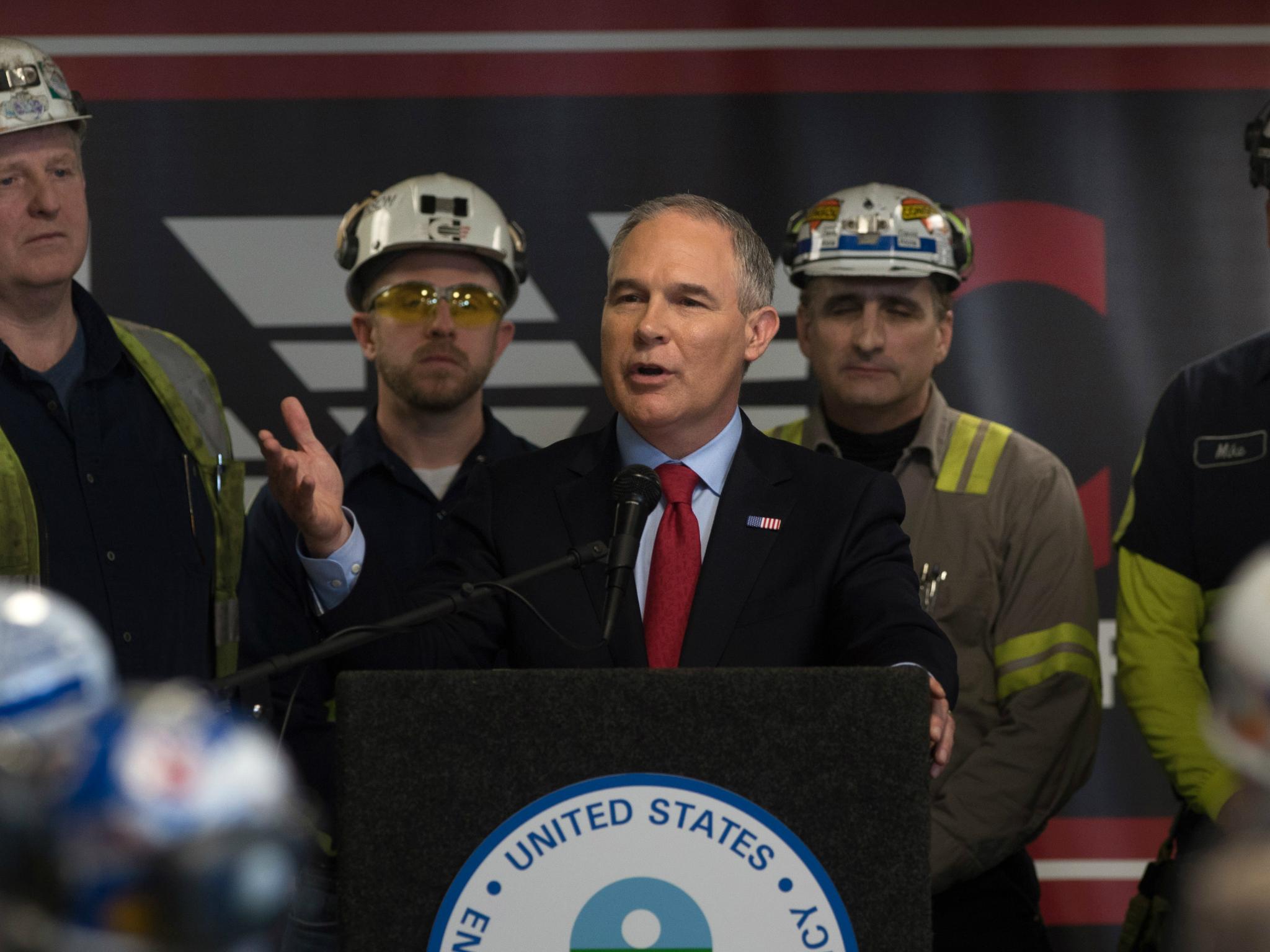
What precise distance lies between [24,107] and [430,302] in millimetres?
1005

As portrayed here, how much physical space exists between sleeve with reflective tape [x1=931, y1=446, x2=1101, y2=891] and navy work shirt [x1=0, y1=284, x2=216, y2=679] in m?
1.51

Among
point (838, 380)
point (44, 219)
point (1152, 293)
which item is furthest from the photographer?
point (1152, 293)

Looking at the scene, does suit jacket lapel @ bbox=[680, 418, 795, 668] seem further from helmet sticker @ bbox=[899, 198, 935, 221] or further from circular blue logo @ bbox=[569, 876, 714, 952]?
helmet sticker @ bbox=[899, 198, 935, 221]

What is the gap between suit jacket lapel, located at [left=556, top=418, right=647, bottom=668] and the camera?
2.08 metres

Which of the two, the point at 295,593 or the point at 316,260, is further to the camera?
the point at 316,260

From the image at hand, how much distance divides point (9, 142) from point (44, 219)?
0.17 meters

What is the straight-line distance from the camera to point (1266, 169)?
309 centimetres

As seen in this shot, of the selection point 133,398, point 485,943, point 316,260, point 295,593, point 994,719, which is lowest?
point 485,943

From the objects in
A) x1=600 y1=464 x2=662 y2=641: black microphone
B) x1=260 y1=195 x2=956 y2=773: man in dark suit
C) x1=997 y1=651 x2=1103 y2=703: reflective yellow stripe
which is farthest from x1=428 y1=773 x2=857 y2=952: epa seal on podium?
x1=997 y1=651 x2=1103 y2=703: reflective yellow stripe

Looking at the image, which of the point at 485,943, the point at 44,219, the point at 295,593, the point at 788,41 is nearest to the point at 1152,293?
the point at 788,41

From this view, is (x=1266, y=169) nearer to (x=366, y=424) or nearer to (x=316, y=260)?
(x=366, y=424)

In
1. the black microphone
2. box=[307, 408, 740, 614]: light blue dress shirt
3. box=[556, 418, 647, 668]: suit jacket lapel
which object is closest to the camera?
the black microphone

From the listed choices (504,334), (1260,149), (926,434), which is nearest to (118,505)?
(504,334)

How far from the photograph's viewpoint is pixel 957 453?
3.34m
